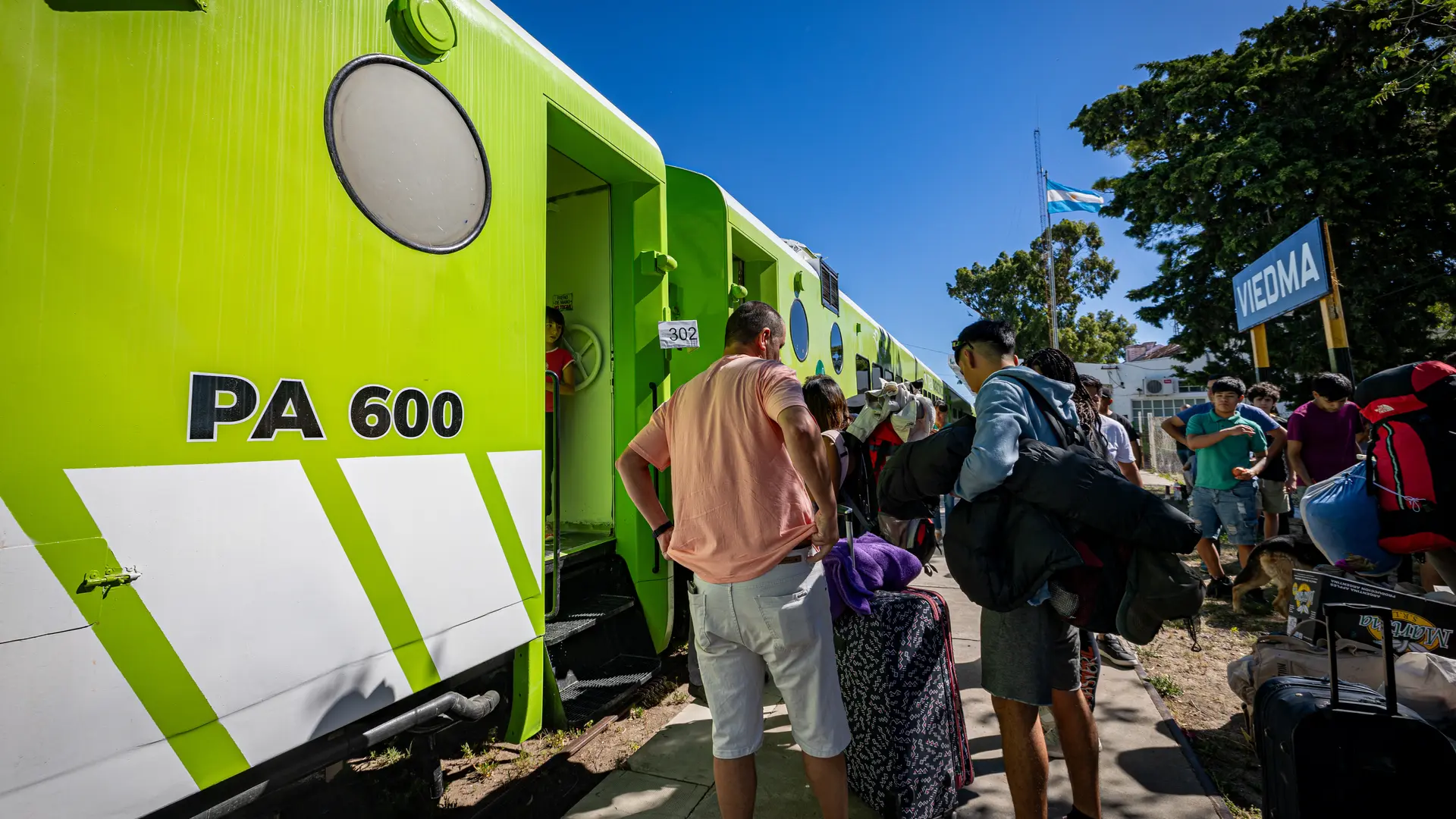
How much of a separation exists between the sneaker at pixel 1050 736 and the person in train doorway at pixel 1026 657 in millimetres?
684

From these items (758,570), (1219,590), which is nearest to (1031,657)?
(758,570)

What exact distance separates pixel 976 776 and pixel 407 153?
305 centimetres

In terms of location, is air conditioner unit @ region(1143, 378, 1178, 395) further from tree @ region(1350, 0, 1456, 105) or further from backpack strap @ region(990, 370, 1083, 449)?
backpack strap @ region(990, 370, 1083, 449)

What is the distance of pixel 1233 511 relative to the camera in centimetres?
489

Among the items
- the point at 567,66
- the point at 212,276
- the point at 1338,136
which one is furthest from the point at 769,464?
the point at 1338,136

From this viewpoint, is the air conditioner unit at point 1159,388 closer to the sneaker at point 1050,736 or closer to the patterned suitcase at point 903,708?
the sneaker at point 1050,736

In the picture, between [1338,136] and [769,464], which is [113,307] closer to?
[769,464]

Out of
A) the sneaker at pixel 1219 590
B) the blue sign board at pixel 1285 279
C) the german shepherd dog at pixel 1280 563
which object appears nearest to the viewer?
the german shepherd dog at pixel 1280 563

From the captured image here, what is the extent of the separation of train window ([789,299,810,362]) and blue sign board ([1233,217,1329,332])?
431cm

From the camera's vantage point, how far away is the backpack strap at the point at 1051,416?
2115 millimetres

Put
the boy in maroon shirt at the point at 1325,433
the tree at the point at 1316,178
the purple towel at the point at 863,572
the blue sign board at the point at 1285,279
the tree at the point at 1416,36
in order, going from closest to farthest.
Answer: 1. the purple towel at the point at 863,572
2. the boy in maroon shirt at the point at 1325,433
3. the blue sign board at the point at 1285,279
4. the tree at the point at 1416,36
5. the tree at the point at 1316,178

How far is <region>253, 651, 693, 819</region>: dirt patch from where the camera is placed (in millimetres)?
2270

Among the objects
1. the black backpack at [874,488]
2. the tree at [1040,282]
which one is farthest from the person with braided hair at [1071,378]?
the tree at [1040,282]

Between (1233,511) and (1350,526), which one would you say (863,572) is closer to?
(1350,526)
